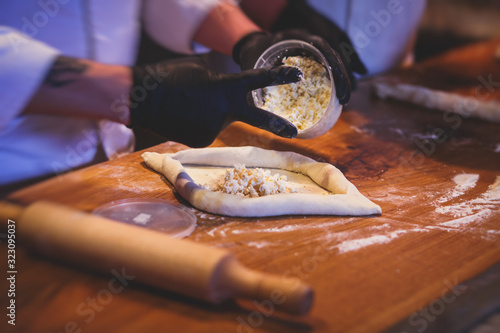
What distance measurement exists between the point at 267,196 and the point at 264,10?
1.39 m

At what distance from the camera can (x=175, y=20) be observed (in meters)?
1.66

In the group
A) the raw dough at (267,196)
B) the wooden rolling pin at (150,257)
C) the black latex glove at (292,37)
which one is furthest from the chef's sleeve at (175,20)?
the wooden rolling pin at (150,257)

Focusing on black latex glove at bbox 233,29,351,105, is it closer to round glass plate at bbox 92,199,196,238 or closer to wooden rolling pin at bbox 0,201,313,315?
round glass plate at bbox 92,199,196,238

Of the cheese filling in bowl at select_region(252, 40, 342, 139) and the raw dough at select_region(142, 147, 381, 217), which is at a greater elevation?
the cheese filling in bowl at select_region(252, 40, 342, 139)

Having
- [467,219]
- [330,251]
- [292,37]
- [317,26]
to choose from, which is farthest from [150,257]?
[317,26]

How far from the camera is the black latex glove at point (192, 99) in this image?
1.09 metres

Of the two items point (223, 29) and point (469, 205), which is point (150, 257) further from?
point (223, 29)

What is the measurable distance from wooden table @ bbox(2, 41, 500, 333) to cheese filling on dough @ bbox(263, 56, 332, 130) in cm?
20

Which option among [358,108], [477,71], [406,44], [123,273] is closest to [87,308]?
[123,273]

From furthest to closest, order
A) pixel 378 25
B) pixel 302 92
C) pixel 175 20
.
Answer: pixel 378 25, pixel 175 20, pixel 302 92

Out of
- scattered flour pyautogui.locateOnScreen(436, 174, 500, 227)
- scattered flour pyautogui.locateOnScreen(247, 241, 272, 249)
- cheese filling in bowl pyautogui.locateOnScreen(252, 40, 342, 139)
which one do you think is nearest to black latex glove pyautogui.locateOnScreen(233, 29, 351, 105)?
cheese filling in bowl pyautogui.locateOnScreen(252, 40, 342, 139)

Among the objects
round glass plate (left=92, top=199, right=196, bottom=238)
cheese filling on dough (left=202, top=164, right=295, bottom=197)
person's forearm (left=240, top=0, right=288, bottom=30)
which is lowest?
round glass plate (left=92, top=199, right=196, bottom=238)

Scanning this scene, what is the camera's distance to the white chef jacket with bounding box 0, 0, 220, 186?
3.16 feet

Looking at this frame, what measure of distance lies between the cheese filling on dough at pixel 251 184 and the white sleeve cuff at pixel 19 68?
18.3 inches
